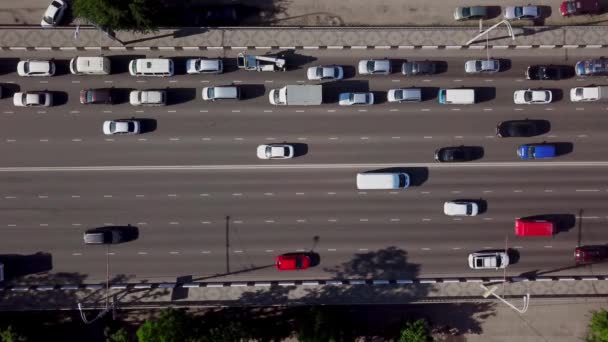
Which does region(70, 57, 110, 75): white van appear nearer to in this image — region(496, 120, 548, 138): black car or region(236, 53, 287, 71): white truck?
region(236, 53, 287, 71): white truck

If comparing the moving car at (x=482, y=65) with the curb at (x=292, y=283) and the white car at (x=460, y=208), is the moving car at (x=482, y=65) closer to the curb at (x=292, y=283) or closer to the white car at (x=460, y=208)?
the white car at (x=460, y=208)

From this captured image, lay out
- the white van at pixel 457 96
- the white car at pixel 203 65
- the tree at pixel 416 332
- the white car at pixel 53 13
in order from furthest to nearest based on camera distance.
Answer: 1. the white van at pixel 457 96
2. the white car at pixel 203 65
3. the white car at pixel 53 13
4. the tree at pixel 416 332

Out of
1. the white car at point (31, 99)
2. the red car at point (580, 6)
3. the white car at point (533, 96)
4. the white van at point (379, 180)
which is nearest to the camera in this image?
the white car at point (31, 99)

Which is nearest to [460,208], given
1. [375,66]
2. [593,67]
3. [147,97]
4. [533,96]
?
[533,96]

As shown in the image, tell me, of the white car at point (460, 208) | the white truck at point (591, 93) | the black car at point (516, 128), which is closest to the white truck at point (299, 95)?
the white car at point (460, 208)

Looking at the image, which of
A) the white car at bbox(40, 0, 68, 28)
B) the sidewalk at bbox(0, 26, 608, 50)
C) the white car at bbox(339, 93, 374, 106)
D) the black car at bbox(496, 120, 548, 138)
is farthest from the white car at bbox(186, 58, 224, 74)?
the black car at bbox(496, 120, 548, 138)

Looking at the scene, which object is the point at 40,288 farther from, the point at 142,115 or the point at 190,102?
the point at 190,102

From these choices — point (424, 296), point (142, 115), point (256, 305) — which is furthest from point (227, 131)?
point (424, 296)
